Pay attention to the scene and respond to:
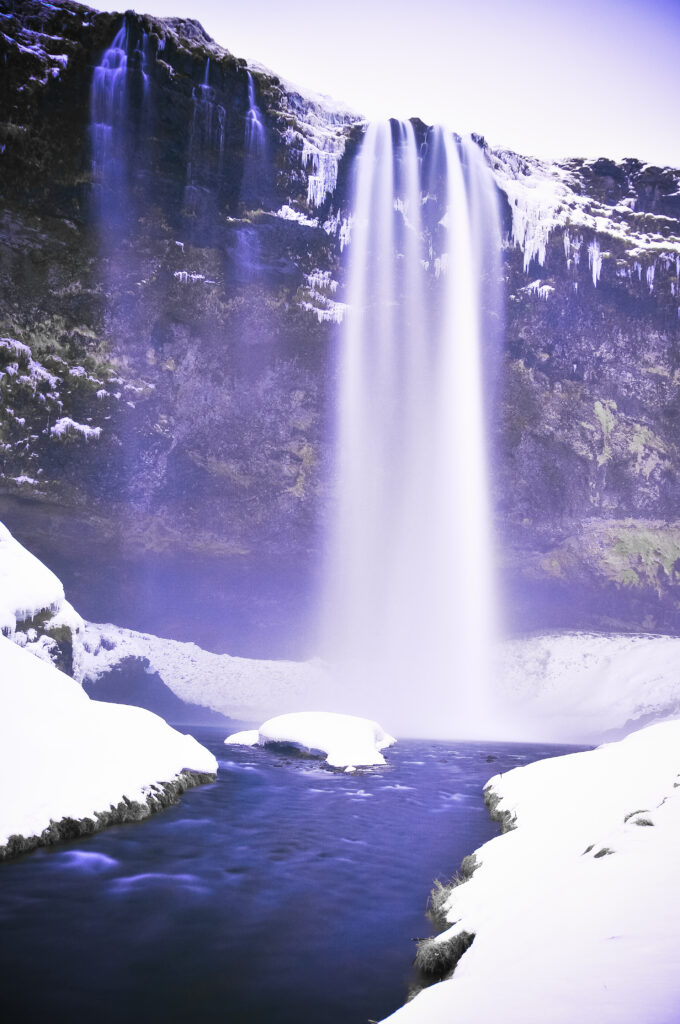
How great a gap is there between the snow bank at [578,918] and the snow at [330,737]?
1261cm

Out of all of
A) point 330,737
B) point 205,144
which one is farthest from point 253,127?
point 330,737

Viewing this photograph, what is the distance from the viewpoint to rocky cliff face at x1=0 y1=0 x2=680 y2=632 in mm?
28203

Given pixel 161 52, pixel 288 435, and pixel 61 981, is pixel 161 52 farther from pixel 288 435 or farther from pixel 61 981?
pixel 61 981

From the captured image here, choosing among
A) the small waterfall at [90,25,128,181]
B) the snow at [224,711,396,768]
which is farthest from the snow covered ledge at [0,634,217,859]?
the small waterfall at [90,25,128,181]

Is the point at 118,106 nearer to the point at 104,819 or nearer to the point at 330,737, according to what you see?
the point at 330,737

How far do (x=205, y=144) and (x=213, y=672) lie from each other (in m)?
Result: 33.2

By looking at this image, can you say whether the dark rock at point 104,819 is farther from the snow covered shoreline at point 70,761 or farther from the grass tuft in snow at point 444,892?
the grass tuft in snow at point 444,892

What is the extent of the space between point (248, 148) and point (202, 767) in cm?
2827

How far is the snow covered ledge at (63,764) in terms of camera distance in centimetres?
838

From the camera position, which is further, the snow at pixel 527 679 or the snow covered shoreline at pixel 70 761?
the snow at pixel 527 679

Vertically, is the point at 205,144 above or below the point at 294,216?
above

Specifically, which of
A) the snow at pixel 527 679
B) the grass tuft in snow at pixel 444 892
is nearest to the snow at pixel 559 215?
the snow at pixel 527 679

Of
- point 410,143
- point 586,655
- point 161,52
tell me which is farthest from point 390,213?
point 586,655

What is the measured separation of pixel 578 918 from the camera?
168 inches
